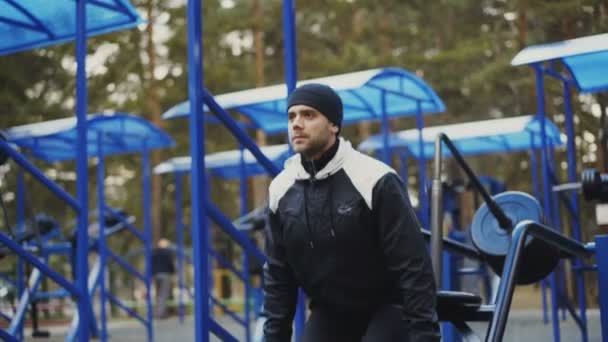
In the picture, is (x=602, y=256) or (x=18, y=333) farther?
(x=18, y=333)

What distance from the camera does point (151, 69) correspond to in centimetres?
2347

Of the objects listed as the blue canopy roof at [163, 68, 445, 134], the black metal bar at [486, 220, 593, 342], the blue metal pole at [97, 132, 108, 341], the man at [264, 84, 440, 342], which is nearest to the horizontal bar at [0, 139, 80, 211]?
the man at [264, 84, 440, 342]

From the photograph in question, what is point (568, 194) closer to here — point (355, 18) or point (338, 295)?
point (338, 295)

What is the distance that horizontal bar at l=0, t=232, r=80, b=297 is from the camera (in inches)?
230

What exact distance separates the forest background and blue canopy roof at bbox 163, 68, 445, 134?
25.8ft

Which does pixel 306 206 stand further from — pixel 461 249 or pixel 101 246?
pixel 101 246

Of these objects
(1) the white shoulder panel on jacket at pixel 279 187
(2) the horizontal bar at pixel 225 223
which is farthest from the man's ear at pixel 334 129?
(2) the horizontal bar at pixel 225 223

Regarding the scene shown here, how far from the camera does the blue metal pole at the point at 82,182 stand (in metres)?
6.27

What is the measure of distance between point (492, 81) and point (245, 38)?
819 cm

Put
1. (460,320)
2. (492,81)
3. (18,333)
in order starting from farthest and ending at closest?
(492,81) < (18,333) < (460,320)

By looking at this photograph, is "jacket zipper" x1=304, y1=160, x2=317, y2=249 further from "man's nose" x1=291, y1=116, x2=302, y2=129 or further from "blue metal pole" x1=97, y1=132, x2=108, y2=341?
"blue metal pole" x1=97, y1=132, x2=108, y2=341

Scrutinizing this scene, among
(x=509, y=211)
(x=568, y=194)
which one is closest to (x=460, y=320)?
(x=509, y=211)

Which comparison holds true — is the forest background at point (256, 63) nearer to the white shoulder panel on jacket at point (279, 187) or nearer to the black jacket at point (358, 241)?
the white shoulder panel on jacket at point (279, 187)

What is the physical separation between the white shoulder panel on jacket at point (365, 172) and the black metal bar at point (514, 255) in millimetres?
778
